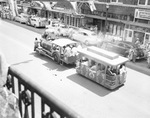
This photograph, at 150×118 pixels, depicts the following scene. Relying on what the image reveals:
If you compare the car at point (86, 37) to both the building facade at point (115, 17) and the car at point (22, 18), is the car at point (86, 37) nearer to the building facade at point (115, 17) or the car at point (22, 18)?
the building facade at point (115, 17)

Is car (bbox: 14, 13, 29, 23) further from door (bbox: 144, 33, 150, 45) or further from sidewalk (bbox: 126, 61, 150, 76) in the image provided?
sidewalk (bbox: 126, 61, 150, 76)

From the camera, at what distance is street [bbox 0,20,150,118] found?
8008 millimetres

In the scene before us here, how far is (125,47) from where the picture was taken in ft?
51.4

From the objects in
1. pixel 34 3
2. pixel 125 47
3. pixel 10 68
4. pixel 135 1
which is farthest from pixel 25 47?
pixel 34 3

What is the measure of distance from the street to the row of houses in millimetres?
8839

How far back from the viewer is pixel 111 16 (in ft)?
78.7

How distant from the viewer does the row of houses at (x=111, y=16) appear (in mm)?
20000

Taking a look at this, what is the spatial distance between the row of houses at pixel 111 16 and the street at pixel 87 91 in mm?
8839

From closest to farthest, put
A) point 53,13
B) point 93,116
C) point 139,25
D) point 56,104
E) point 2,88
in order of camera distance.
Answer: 1. point 56,104
2. point 2,88
3. point 93,116
4. point 139,25
5. point 53,13

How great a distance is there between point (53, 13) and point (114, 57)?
25404mm

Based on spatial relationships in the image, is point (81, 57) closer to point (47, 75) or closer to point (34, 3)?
point (47, 75)

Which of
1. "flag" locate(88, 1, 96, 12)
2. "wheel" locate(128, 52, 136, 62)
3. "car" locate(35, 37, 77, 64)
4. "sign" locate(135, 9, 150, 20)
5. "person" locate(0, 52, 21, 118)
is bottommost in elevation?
"wheel" locate(128, 52, 136, 62)

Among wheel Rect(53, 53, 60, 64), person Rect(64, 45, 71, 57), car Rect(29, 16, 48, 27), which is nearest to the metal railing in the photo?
person Rect(64, 45, 71, 57)

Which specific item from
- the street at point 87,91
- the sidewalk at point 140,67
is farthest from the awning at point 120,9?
the street at point 87,91
